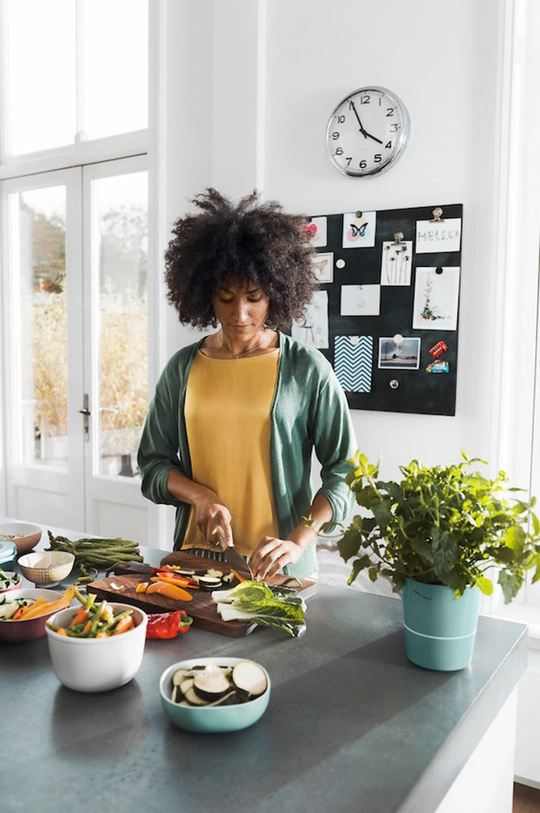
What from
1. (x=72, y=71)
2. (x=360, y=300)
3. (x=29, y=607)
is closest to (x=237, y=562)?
(x=29, y=607)

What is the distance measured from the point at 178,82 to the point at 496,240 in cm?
168

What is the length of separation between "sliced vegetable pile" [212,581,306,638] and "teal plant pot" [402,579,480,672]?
0.71 feet

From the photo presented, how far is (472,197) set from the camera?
2.47 m

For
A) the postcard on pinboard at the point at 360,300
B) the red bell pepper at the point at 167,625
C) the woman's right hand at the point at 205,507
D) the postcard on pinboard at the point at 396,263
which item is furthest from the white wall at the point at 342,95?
the red bell pepper at the point at 167,625

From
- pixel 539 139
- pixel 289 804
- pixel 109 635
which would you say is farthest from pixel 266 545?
pixel 539 139

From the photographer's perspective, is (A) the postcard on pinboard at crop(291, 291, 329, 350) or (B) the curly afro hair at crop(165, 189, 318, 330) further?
(A) the postcard on pinboard at crop(291, 291, 329, 350)

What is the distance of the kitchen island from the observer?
801mm

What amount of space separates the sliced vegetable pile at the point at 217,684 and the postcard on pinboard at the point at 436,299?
1.81m

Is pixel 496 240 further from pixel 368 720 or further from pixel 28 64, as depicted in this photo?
pixel 28 64

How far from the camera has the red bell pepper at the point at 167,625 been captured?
1209mm

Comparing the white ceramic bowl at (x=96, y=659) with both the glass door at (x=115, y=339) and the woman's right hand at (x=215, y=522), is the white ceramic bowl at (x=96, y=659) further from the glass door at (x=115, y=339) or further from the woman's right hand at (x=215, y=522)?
the glass door at (x=115, y=339)

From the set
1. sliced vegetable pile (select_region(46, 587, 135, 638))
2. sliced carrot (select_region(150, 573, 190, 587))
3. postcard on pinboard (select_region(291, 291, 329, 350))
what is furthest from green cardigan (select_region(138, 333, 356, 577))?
postcard on pinboard (select_region(291, 291, 329, 350))

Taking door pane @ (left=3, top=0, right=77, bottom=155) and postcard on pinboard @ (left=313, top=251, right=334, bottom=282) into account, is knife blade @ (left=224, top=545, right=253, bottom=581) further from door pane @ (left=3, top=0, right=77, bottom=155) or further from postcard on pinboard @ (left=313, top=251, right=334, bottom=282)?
door pane @ (left=3, top=0, right=77, bottom=155)

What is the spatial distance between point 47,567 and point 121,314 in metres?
2.39
